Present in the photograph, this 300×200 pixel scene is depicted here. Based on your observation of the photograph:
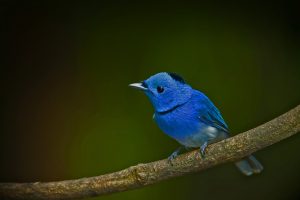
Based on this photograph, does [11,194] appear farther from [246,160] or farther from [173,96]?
[246,160]

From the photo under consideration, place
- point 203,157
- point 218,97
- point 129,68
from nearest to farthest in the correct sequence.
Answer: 1. point 203,157
2. point 218,97
3. point 129,68

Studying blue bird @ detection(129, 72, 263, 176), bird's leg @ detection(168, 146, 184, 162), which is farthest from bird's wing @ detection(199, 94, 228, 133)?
bird's leg @ detection(168, 146, 184, 162)

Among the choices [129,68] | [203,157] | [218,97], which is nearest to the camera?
[203,157]

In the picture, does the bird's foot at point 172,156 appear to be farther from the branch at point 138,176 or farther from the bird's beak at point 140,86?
the bird's beak at point 140,86

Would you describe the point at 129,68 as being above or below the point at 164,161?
above

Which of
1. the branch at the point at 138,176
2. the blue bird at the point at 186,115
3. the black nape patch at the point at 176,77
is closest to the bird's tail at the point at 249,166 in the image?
the blue bird at the point at 186,115

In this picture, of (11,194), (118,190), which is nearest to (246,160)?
(118,190)

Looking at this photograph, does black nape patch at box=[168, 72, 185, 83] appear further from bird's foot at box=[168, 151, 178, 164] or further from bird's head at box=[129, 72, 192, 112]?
bird's foot at box=[168, 151, 178, 164]
